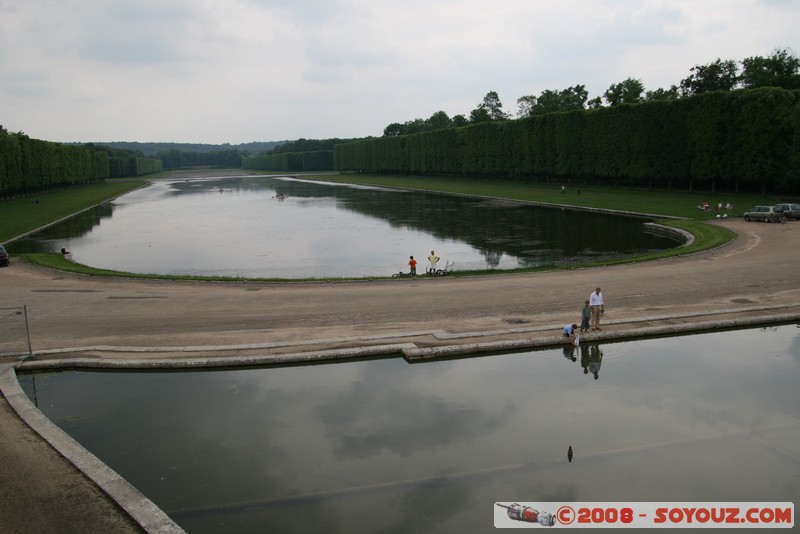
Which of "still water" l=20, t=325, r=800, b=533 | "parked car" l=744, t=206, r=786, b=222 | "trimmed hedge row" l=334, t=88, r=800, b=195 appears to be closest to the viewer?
"still water" l=20, t=325, r=800, b=533

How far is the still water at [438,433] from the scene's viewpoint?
1090 cm

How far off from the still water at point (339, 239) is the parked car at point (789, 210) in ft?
33.8

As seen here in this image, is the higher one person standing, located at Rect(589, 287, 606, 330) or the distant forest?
the distant forest

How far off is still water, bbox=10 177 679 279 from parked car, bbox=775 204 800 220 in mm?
10308

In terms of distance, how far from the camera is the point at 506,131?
102500 mm

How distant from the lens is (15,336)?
2025 centimetres

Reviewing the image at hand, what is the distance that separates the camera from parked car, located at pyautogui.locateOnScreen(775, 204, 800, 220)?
4769cm

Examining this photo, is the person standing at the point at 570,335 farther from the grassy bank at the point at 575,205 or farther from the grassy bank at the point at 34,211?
the grassy bank at the point at 34,211

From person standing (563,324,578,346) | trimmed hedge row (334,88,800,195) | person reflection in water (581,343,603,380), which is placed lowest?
person reflection in water (581,343,603,380)

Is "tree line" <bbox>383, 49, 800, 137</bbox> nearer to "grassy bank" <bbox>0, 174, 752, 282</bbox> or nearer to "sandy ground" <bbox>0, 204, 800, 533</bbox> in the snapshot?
"grassy bank" <bbox>0, 174, 752, 282</bbox>

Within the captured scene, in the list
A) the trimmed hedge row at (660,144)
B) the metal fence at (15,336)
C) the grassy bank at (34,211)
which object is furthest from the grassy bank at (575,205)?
the metal fence at (15,336)

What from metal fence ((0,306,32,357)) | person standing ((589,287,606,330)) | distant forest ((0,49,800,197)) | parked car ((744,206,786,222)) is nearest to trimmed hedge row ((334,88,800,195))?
distant forest ((0,49,800,197))

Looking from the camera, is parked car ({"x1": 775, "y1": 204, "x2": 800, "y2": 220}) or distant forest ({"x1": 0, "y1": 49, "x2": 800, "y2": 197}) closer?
parked car ({"x1": 775, "y1": 204, "x2": 800, "y2": 220})

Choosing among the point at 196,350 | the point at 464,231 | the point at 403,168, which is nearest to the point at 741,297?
the point at 196,350
